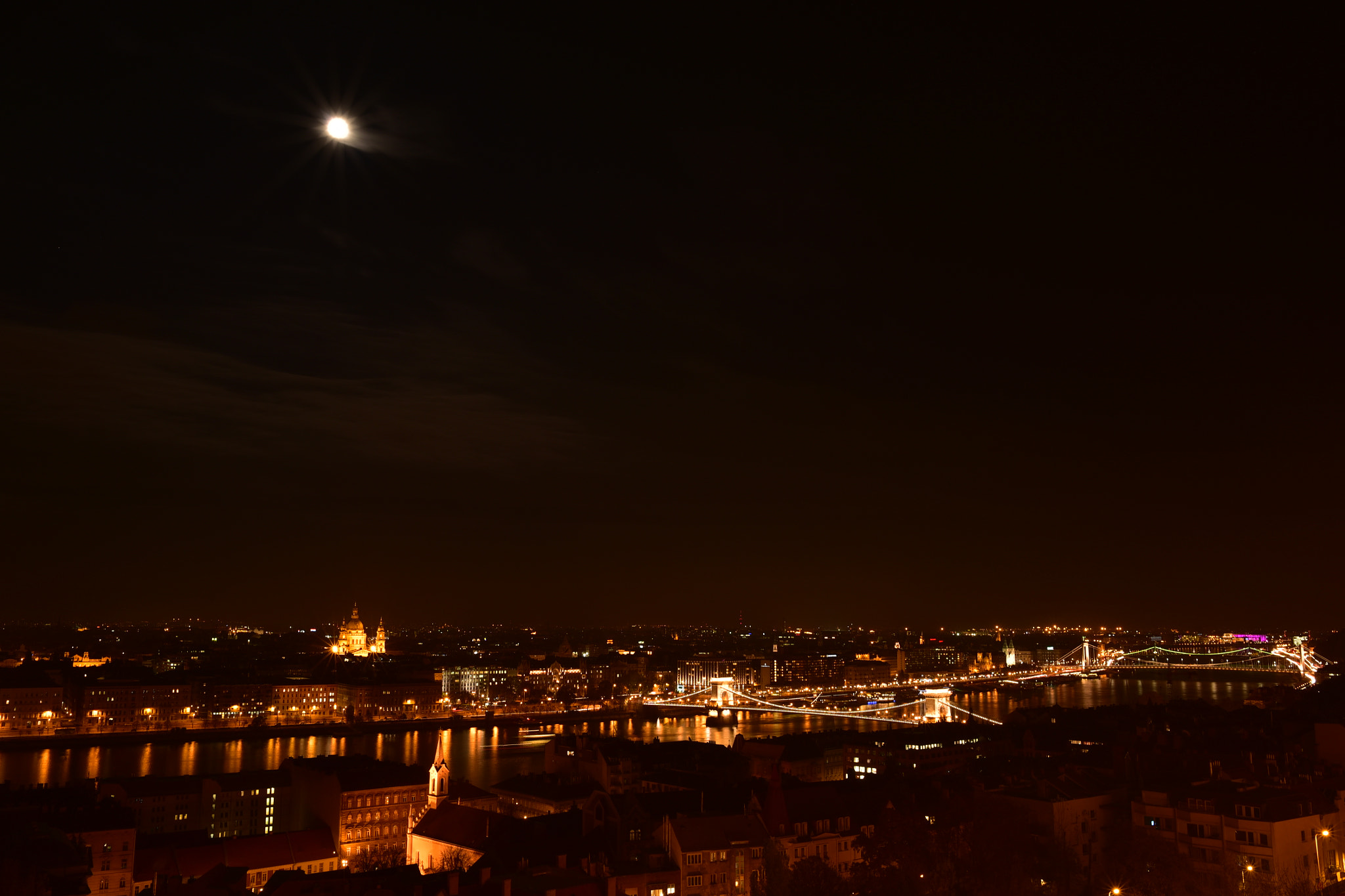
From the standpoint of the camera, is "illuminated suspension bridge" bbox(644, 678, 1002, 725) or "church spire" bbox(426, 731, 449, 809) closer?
"church spire" bbox(426, 731, 449, 809)

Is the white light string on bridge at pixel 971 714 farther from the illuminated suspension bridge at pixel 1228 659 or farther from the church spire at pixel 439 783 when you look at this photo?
the illuminated suspension bridge at pixel 1228 659

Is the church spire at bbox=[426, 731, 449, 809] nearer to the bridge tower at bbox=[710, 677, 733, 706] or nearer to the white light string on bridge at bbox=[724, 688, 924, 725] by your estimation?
the white light string on bridge at bbox=[724, 688, 924, 725]

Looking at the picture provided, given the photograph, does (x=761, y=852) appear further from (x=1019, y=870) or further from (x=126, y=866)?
(x=126, y=866)

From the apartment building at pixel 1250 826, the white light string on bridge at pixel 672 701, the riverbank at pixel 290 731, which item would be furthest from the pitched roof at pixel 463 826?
the white light string on bridge at pixel 672 701

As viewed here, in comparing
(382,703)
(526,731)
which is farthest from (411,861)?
(382,703)

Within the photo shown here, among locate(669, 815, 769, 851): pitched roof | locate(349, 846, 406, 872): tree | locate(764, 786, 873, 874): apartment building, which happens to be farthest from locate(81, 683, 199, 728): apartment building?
locate(669, 815, 769, 851): pitched roof
